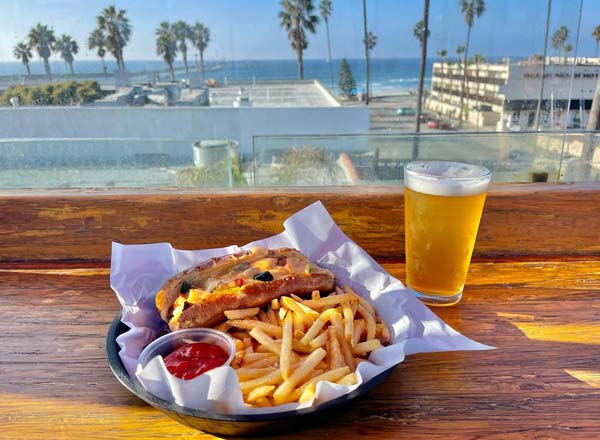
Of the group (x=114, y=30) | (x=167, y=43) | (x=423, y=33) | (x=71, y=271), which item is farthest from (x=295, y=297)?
(x=167, y=43)

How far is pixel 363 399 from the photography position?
103 cm

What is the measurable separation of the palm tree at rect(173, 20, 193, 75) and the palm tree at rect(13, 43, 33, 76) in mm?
5615

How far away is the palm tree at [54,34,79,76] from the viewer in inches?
383

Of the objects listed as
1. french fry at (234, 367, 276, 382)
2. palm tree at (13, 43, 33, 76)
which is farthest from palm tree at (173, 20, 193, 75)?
french fry at (234, 367, 276, 382)

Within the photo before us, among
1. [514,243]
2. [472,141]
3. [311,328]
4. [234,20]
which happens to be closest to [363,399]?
[311,328]

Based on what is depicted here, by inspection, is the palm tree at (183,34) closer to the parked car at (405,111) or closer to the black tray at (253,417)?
the black tray at (253,417)

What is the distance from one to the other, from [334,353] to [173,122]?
37.7 feet

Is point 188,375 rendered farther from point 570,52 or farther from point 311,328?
point 570,52

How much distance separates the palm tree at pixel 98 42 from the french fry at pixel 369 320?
39.7 ft

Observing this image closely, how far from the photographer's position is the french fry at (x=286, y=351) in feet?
3.23

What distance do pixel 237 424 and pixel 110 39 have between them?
13.5 meters

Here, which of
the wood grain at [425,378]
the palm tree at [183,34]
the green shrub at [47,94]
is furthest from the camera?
the palm tree at [183,34]

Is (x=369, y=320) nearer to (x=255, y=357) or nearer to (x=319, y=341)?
(x=319, y=341)

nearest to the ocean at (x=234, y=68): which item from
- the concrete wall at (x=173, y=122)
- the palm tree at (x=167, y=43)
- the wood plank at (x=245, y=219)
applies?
the palm tree at (x=167, y=43)
